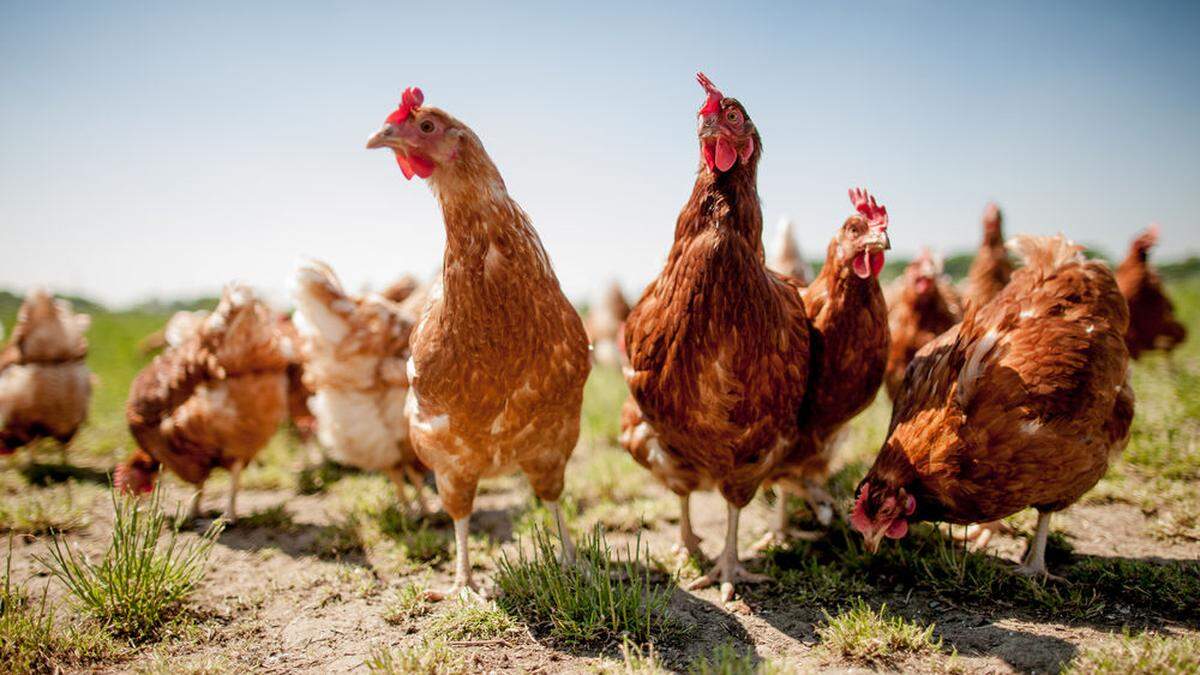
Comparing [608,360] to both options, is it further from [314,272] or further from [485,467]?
[485,467]

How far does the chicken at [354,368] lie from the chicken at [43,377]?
3178mm

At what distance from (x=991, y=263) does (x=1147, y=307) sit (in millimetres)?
2883

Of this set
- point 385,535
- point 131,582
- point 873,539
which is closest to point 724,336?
point 873,539

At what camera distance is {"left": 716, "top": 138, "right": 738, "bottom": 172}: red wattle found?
2.63m

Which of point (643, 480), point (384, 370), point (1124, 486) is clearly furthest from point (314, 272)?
point (1124, 486)

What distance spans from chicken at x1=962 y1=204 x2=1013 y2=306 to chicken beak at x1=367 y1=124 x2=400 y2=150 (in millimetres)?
5155

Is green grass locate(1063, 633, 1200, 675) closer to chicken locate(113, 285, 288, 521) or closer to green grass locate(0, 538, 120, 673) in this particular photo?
green grass locate(0, 538, 120, 673)

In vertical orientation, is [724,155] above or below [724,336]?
above

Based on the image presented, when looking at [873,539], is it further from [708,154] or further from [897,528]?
[708,154]

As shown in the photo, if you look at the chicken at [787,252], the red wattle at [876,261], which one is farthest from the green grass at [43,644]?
the chicken at [787,252]

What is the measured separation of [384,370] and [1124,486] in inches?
197

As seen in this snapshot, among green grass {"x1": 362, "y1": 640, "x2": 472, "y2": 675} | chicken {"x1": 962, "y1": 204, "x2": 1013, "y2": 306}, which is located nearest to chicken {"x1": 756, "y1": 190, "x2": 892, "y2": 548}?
green grass {"x1": 362, "y1": 640, "x2": 472, "y2": 675}

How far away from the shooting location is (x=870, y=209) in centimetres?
305

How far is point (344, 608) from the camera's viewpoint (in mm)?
2961
